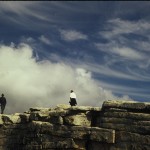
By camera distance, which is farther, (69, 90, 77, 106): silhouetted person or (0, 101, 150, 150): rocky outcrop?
(69, 90, 77, 106): silhouetted person

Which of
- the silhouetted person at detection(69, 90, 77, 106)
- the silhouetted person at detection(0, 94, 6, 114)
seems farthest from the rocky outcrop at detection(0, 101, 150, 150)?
the silhouetted person at detection(0, 94, 6, 114)

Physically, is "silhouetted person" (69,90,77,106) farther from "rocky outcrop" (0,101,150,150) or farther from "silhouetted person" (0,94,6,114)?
"silhouetted person" (0,94,6,114)

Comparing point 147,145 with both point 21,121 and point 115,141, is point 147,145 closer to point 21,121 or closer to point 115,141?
point 115,141

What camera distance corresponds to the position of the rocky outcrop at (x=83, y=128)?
37.2 m

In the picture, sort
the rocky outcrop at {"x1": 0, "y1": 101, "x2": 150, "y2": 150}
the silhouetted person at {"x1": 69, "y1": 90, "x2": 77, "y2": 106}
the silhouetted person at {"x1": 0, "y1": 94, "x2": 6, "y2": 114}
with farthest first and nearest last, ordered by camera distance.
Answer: the silhouetted person at {"x1": 0, "y1": 94, "x2": 6, "y2": 114}
the silhouetted person at {"x1": 69, "y1": 90, "x2": 77, "y2": 106}
the rocky outcrop at {"x1": 0, "y1": 101, "x2": 150, "y2": 150}

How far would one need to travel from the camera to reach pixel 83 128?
4019 cm

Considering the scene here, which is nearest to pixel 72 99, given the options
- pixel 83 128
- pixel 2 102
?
pixel 83 128

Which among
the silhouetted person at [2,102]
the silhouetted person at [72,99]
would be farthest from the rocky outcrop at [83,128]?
the silhouetted person at [2,102]

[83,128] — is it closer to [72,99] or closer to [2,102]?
[72,99]

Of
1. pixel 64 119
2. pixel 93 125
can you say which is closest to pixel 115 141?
pixel 93 125

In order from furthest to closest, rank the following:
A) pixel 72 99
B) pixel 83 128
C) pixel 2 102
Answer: pixel 2 102 < pixel 72 99 < pixel 83 128

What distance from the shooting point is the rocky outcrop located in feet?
122

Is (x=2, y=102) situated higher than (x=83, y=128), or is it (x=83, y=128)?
(x=2, y=102)

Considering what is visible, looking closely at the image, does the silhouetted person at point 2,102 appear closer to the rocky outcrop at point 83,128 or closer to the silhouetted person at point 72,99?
the rocky outcrop at point 83,128
